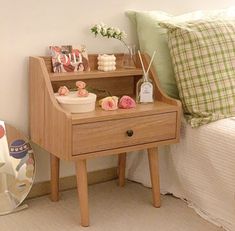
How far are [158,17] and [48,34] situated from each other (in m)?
0.60

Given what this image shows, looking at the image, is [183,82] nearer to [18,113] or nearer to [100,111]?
[100,111]

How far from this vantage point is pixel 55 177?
2.38 m

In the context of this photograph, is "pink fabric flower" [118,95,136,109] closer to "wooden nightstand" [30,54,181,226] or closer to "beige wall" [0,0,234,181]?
"wooden nightstand" [30,54,181,226]

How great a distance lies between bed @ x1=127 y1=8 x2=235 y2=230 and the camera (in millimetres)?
2127

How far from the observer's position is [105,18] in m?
2.48

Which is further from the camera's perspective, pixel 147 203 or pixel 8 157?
pixel 147 203

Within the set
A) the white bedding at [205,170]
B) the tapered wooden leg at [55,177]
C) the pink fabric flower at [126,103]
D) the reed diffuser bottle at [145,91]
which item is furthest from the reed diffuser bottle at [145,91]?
the tapered wooden leg at [55,177]

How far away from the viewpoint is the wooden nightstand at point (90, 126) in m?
2.01

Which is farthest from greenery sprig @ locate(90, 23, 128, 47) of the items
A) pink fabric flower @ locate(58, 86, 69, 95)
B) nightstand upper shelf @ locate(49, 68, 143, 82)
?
pink fabric flower @ locate(58, 86, 69, 95)

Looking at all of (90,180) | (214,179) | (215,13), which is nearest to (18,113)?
(90,180)

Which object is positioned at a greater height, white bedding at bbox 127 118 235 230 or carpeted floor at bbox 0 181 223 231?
white bedding at bbox 127 118 235 230

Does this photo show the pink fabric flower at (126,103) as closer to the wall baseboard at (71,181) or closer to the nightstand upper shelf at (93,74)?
the nightstand upper shelf at (93,74)

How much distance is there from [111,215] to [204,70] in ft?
2.74

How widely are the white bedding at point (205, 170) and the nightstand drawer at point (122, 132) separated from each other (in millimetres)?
137
